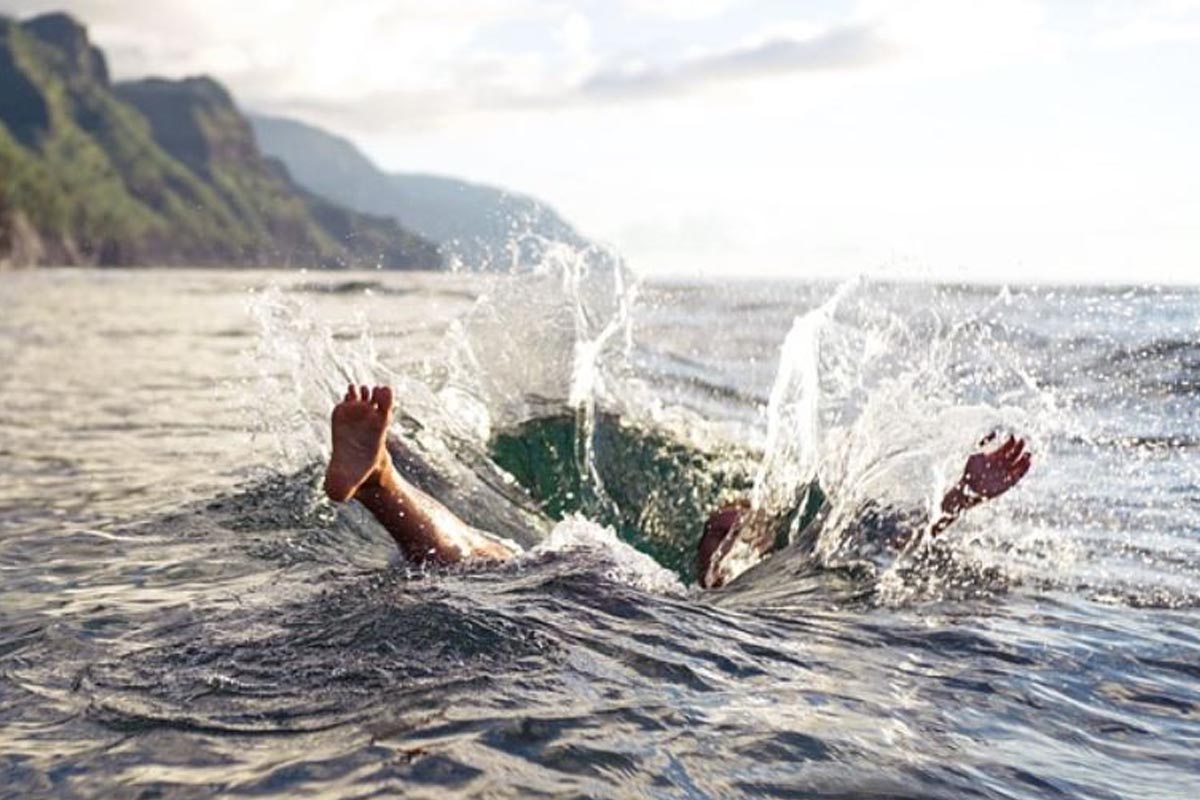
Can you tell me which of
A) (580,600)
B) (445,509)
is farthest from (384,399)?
(580,600)

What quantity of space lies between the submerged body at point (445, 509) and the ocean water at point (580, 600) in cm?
21

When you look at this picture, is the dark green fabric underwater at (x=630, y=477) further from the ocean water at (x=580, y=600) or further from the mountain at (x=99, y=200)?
the mountain at (x=99, y=200)

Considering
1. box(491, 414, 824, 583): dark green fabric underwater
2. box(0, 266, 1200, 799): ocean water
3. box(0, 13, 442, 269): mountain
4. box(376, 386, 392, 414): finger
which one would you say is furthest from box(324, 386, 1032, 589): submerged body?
box(0, 13, 442, 269): mountain

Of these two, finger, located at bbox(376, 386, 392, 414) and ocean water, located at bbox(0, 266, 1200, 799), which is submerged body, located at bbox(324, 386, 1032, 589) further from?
ocean water, located at bbox(0, 266, 1200, 799)

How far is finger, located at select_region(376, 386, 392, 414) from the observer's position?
18.7 feet

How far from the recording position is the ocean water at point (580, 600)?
362cm

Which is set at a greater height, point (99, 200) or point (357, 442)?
point (99, 200)

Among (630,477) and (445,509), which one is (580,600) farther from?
(630,477)

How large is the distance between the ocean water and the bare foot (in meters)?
0.44

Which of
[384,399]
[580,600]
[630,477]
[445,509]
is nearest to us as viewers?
[580,600]

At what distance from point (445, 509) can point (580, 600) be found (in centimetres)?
144

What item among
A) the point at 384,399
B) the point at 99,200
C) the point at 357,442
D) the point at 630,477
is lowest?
the point at 630,477

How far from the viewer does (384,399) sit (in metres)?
5.74

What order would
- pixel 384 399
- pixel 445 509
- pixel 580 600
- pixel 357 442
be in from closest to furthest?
1. pixel 580 600
2. pixel 357 442
3. pixel 384 399
4. pixel 445 509
